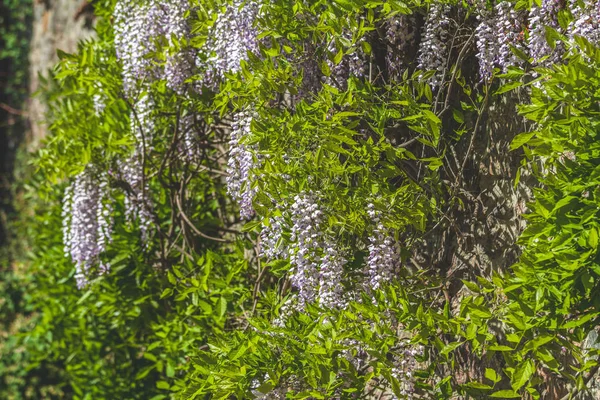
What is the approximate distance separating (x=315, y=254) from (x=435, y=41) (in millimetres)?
874

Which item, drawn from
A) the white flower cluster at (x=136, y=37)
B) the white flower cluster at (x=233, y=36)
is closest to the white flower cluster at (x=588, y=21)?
the white flower cluster at (x=233, y=36)

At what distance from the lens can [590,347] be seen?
8.43 feet

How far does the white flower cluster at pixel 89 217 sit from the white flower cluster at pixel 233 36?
920mm

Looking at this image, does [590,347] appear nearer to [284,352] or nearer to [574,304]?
[574,304]

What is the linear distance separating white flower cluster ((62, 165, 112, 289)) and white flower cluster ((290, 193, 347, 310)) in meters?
Answer: 1.35

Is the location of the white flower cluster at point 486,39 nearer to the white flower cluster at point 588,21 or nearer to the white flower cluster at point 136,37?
the white flower cluster at point 588,21

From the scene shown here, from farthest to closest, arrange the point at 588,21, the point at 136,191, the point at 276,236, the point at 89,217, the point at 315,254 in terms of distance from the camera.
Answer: the point at 136,191 → the point at 89,217 → the point at 276,236 → the point at 315,254 → the point at 588,21

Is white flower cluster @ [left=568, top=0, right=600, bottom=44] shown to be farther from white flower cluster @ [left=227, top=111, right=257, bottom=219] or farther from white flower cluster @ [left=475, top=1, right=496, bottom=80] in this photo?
white flower cluster @ [left=227, top=111, right=257, bottom=219]

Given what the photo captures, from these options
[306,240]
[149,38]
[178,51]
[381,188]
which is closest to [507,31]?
[381,188]

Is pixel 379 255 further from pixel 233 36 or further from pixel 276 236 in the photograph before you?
pixel 233 36

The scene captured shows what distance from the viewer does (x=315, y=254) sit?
2.80 metres

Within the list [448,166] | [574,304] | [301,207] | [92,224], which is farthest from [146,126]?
[574,304]

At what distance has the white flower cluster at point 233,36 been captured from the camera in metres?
3.03

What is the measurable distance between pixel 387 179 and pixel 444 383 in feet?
2.42
